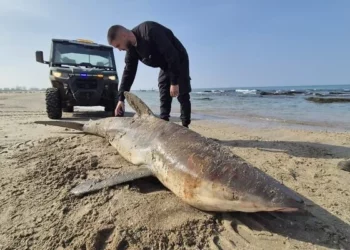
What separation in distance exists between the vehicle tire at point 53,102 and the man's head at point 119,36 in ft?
15.5

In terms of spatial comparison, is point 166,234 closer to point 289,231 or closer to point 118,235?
point 118,235

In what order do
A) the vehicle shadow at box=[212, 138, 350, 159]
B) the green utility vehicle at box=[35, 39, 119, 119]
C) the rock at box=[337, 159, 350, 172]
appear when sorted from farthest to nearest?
1. the green utility vehicle at box=[35, 39, 119, 119]
2. the vehicle shadow at box=[212, 138, 350, 159]
3. the rock at box=[337, 159, 350, 172]

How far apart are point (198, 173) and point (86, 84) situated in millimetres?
6888

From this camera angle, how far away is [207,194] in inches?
89.1

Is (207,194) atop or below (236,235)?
atop

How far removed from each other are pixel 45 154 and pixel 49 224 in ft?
6.08

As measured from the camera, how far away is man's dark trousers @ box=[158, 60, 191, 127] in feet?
16.0

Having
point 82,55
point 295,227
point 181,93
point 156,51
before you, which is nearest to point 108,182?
point 295,227

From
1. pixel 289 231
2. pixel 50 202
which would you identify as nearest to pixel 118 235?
pixel 50 202

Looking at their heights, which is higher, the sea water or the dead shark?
the dead shark

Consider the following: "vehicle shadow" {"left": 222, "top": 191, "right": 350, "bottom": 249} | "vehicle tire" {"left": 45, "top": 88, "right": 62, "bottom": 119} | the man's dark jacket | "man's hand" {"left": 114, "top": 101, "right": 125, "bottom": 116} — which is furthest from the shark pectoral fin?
"vehicle tire" {"left": 45, "top": 88, "right": 62, "bottom": 119}

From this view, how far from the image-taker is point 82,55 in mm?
9367

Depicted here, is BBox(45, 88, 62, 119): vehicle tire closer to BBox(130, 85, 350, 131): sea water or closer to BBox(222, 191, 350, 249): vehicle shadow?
BBox(130, 85, 350, 131): sea water

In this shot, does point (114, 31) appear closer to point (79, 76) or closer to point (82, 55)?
point (79, 76)
